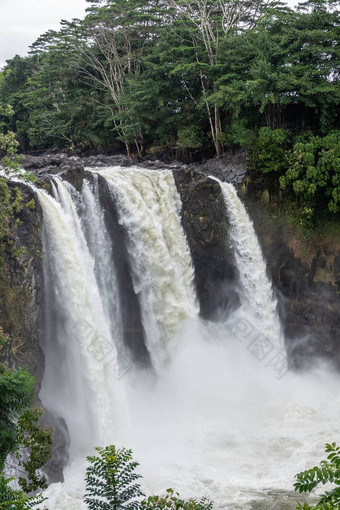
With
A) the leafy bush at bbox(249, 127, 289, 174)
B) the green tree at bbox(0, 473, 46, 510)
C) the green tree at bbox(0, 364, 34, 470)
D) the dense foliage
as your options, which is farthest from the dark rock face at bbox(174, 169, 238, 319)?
the green tree at bbox(0, 473, 46, 510)

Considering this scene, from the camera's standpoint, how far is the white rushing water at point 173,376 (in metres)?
11.5

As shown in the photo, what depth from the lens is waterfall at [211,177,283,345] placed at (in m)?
17.0

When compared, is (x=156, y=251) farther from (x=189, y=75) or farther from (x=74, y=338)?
(x=189, y=75)

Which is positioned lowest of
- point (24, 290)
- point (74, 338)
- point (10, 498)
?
point (10, 498)

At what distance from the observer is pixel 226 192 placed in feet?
56.6

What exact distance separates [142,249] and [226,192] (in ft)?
13.2

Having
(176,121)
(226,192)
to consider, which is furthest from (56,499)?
(176,121)

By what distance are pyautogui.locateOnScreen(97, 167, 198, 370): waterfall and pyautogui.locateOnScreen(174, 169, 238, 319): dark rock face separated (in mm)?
422

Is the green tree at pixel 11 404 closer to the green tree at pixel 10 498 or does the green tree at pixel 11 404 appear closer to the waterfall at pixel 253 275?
the green tree at pixel 10 498

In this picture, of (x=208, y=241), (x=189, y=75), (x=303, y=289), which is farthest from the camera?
(x=189, y=75)

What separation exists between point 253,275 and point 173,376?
454 cm

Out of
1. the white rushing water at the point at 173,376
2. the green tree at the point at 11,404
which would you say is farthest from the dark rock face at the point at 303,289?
the green tree at the point at 11,404

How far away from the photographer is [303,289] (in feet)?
55.9

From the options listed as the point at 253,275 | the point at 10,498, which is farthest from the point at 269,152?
the point at 10,498
